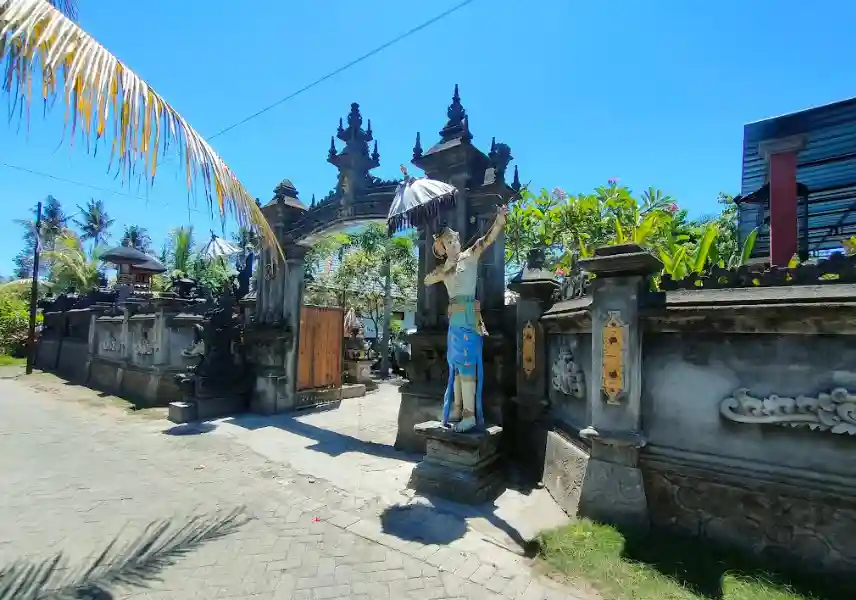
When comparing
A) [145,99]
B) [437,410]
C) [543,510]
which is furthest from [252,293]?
[543,510]

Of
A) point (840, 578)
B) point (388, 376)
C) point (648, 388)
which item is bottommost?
point (388, 376)

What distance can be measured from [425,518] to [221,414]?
21.7ft

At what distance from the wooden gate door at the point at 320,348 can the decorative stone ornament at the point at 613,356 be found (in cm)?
766

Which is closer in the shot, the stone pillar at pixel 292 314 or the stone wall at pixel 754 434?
the stone wall at pixel 754 434

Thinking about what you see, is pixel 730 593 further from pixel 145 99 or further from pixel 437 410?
pixel 145 99

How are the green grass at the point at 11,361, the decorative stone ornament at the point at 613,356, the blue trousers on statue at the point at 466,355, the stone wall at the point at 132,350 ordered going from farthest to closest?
the green grass at the point at 11,361 < the stone wall at the point at 132,350 < the blue trousers on statue at the point at 466,355 < the decorative stone ornament at the point at 613,356

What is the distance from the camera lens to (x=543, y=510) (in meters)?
4.52

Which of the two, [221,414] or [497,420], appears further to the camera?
[221,414]

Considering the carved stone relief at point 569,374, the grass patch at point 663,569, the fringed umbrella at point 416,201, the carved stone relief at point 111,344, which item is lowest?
the grass patch at point 663,569

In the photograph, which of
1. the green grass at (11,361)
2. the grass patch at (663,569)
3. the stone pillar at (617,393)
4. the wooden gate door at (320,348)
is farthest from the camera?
the green grass at (11,361)

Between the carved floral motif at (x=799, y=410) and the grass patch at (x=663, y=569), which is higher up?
the carved floral motif at (x=799, y=410)

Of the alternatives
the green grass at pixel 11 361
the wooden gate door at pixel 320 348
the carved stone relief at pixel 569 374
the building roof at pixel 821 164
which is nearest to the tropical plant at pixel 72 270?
the green grass at pixel 11 361

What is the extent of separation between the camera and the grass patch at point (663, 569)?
9.84 ft

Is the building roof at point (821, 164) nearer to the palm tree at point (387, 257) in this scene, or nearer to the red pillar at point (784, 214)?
the red pillar at point (784, 214)
